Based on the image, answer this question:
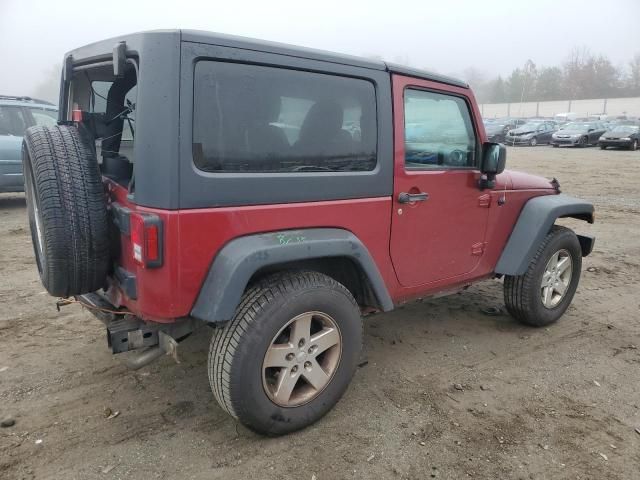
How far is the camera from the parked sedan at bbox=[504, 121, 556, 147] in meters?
28.9

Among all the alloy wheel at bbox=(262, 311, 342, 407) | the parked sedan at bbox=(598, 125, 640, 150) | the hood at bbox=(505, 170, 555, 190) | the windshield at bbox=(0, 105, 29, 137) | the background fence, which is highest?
the background fence

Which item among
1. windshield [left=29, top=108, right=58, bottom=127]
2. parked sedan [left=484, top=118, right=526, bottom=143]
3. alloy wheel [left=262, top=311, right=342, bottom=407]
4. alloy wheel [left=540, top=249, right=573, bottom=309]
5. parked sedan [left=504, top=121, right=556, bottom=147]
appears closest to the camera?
→ alloy wheel [left=262, top=311, right=342, bottom=407]

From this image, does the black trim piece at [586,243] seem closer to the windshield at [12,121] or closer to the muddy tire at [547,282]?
the muddy tire at [547,282]

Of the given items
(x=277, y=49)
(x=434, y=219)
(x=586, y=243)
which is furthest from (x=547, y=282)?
(x=277, y=49)

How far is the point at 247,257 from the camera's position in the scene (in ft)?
7.54

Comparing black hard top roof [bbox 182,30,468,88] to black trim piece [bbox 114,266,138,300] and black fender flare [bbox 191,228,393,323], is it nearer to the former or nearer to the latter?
black fender flare [bbox 191,228,393,323]

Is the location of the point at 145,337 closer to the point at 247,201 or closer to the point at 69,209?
the point at 69,209

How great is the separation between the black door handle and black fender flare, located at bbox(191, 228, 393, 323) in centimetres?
51

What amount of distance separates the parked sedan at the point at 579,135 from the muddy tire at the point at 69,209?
91.2 ft

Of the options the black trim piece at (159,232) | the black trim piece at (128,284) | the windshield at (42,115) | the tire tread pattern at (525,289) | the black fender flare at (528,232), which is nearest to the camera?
the black trim piece at (159,232)

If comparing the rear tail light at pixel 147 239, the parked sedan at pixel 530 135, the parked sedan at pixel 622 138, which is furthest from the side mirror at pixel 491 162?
the parked sedan at pixel 530 135

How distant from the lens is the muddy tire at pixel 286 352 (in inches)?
95.2

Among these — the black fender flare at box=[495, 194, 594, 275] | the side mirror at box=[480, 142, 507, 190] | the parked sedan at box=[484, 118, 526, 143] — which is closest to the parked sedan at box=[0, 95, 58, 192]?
the side mirror at box=[480, 142, 507, 190]

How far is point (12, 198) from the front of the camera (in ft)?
30.8
